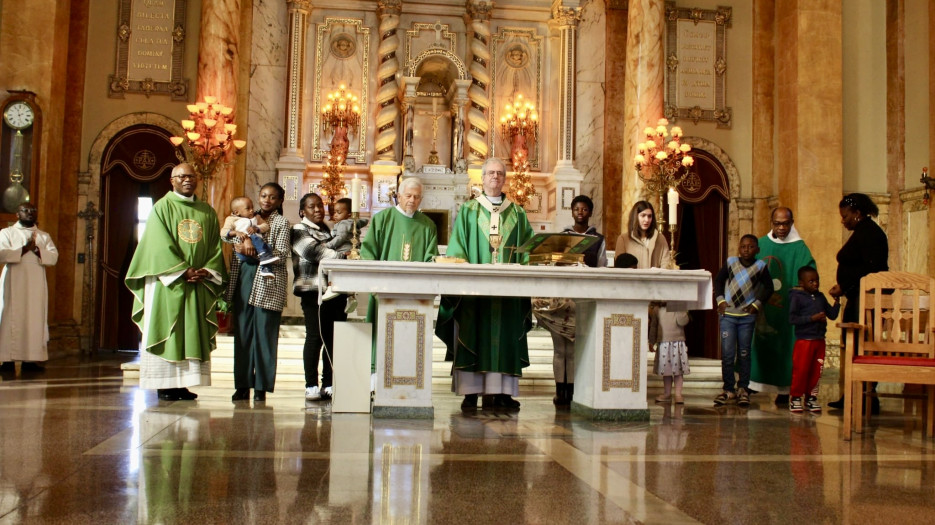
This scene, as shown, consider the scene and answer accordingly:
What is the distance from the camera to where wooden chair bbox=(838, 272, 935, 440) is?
18.6 ft

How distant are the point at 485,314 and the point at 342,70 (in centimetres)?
987

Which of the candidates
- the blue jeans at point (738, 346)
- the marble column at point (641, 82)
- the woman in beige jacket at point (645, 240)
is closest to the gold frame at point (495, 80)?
the marble column at point (641, 82)

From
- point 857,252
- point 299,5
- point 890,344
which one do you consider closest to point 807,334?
point 857,252

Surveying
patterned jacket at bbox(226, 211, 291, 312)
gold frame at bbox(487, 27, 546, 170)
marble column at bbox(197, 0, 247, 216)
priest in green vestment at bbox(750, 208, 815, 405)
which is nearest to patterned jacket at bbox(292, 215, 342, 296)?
patterned jacket at bbox(226, 211, 291, 312)

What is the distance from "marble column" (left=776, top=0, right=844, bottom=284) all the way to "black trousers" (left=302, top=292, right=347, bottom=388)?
8.36 m

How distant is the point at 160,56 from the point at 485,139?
18.5 ft

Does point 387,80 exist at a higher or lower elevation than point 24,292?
higher

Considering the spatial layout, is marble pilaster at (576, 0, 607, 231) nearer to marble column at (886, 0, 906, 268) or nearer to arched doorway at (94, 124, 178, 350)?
marble column at (886, 0, 906, 268)

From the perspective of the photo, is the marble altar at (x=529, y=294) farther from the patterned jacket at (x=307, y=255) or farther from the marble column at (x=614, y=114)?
the marble column at (x=614, y=114)

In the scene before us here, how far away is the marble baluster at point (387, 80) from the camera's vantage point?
15258 millimetres

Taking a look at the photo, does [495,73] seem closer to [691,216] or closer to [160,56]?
[691,216]

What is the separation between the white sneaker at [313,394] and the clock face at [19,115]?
723 cm

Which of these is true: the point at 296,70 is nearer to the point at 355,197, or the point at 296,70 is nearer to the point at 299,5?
the point at 299,5

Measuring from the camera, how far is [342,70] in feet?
51.0
